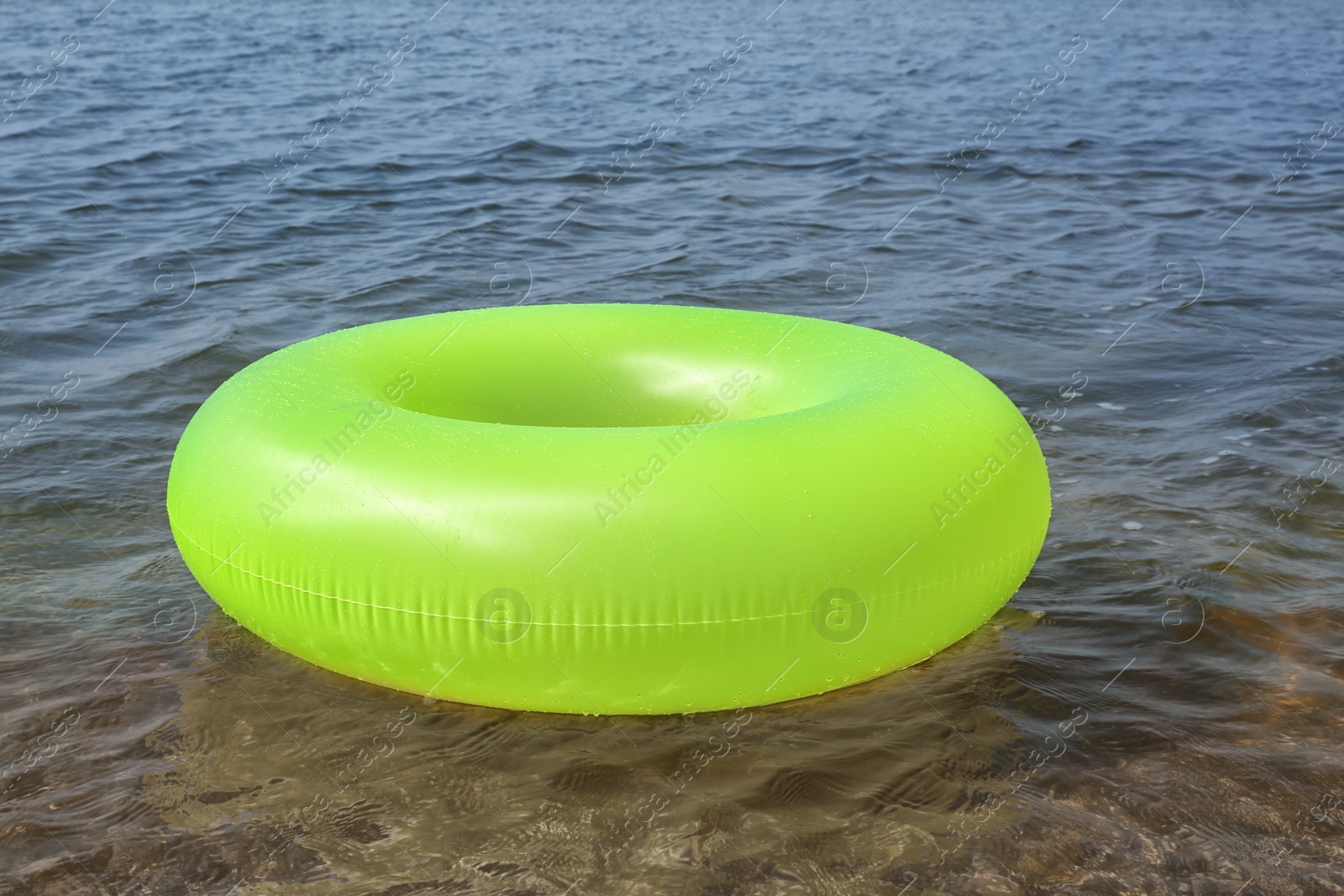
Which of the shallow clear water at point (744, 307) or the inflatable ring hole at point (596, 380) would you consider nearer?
the shallow clear water at point (744, 307)

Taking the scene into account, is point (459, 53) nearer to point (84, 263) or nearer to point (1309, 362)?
point (84, 263)

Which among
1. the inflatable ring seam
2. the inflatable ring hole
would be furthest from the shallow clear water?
the inflatable ring hole

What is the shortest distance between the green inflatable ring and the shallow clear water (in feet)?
0.97

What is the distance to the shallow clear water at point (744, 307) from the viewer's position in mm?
3090

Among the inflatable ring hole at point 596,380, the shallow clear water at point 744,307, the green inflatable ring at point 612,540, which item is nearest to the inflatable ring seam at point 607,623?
the green inflatable ring at point 612,540

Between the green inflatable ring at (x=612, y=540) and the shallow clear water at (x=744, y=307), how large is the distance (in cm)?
30

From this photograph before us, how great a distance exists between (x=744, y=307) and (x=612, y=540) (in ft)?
15.6

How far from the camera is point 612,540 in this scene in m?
3.12

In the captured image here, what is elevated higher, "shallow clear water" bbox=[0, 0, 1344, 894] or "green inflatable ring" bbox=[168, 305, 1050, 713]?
"green inflatable ring" bbox=[168, 305, 1050, 713]

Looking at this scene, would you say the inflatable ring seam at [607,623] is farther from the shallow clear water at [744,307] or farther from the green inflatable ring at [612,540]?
the shallow clear water at [744,307]

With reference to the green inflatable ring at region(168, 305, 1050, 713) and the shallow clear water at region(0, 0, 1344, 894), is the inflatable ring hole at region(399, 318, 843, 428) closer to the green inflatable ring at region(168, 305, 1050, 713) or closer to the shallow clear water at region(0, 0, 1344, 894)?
the green inflatable ring at region(168, 305, 1050, 713)

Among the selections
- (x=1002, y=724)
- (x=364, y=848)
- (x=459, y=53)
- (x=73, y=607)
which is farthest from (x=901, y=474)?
(x=459, y=53)

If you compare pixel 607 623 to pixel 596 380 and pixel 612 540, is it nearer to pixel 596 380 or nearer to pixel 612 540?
pixel 612 540

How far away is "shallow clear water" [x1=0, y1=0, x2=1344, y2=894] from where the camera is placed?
3.09 m
